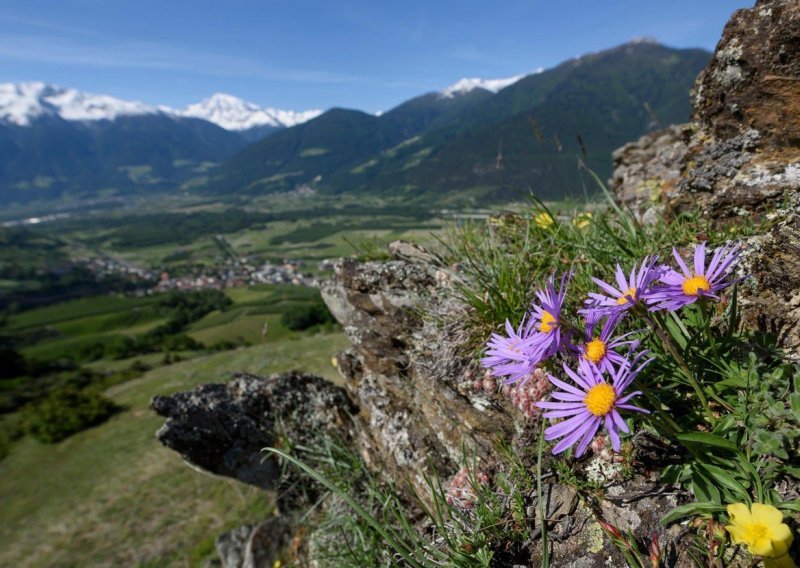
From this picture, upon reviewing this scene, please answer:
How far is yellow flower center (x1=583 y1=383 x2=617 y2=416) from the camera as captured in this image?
62.9 inches

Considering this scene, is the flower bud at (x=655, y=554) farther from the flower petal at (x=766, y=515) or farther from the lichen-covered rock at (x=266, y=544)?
the lichen-covered rock at (x=266, y=544)

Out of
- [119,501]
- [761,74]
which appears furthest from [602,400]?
[119,501]

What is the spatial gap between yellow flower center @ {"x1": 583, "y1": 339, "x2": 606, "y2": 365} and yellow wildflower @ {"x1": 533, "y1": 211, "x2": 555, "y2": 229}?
2.55 metres

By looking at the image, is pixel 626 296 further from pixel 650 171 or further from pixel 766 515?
pixel 650 171

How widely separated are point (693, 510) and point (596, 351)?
30.1 inches

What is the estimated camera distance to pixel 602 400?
63.3 inches

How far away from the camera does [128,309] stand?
397 feet

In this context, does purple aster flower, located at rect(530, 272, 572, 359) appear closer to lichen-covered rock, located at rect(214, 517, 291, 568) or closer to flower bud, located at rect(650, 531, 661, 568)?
flower bud, located at rect(650, 531, 661, 568)

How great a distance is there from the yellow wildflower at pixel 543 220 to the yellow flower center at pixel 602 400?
2760 mm

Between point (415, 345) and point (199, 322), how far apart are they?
376 feet

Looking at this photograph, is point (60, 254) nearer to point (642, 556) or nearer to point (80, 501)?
point (80, 501)

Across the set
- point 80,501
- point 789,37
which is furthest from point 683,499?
point 80,501

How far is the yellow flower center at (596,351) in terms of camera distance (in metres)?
1.77

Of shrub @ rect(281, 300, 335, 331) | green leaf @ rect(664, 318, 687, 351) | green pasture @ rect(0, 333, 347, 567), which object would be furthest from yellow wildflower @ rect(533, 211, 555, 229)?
shrub @ rect(281, 300, 335, 331)
